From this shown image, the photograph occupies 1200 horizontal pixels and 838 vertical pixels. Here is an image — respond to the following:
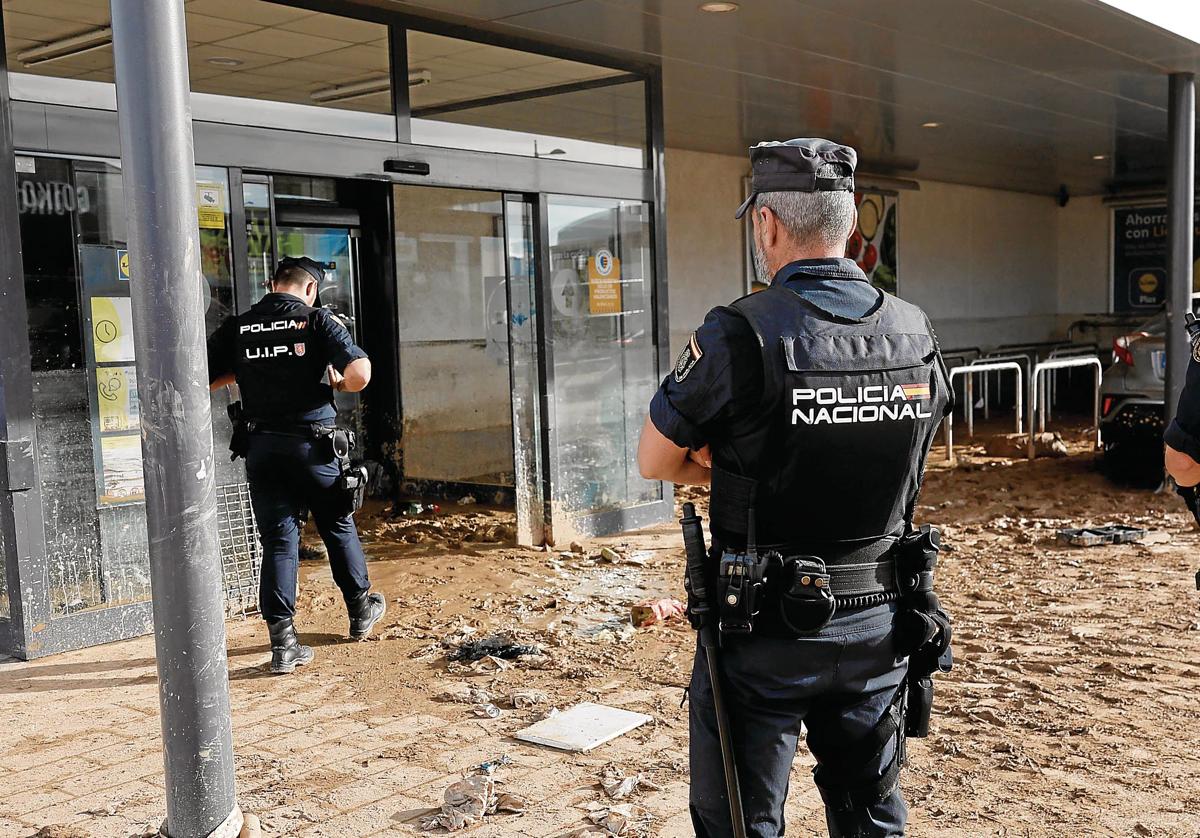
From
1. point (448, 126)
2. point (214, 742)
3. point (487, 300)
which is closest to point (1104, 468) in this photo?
point (487, 300)

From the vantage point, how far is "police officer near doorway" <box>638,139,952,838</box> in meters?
2.39

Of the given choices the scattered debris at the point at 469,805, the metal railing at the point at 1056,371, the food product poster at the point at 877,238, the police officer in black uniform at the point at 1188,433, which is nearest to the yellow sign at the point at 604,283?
the scattered debris at the point at 469,805

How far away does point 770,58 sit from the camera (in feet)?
27.4

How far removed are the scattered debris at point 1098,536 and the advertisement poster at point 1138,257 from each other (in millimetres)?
13913

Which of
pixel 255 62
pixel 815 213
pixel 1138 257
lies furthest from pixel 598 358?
pixel 1138 257

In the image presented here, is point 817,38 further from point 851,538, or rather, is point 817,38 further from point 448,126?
point 851,538

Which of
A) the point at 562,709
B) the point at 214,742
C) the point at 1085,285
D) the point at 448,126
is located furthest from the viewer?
the point at 1085,285

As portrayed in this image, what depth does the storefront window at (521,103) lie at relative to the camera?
6.86m

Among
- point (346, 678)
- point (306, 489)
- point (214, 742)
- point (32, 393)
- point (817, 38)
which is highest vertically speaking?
point (817, 38)

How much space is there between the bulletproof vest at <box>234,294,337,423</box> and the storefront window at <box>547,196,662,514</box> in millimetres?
2762

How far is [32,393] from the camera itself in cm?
522

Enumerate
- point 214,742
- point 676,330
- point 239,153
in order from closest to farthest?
point 214,742 < point 239,153 < point 676,330

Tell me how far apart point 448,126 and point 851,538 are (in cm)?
514

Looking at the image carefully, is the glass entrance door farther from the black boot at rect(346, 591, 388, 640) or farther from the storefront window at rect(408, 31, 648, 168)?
the black boot at rect(346, 591, 388, 640)
